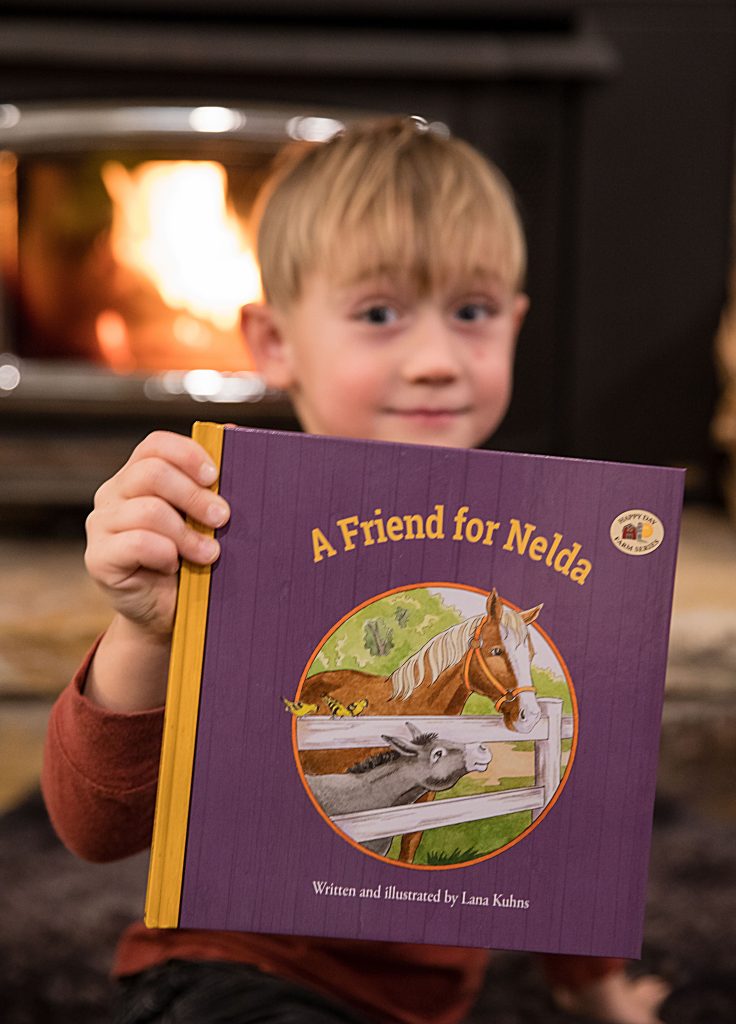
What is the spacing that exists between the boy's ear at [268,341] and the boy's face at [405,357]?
3 cm

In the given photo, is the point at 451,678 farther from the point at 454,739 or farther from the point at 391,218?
the point at 391,218

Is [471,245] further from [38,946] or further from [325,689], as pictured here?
[38,946]

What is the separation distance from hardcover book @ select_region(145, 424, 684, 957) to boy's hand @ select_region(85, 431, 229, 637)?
0.01 meters

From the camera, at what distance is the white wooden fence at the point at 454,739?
0.52m

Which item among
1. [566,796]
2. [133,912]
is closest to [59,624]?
[133,912]

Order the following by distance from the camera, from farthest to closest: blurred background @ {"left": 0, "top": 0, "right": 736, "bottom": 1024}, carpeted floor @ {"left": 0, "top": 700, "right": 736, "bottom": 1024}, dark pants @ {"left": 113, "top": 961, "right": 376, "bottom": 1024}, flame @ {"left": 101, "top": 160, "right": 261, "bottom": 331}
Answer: flame @ {"left": 101, "top": 160, "right": 261, "bottom": 331} < blurred background @ {"left": 0, "top": 0, "right": 736, "bottom": 1024} < carpeted floor @ {"left": 0, "top": 700, "right": 736, "bottom": 1024} < dark pants @ {"left": 113, "top": 961, "right": 376, "bottom": 1024}

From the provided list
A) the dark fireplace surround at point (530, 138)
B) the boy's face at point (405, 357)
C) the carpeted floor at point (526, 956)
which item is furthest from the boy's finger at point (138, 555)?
the dark fireplace surround at point (530, 138)

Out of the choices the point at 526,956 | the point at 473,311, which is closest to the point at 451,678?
the point at 473,311

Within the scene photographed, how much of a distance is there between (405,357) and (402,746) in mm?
297

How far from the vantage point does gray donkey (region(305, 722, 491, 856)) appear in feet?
1.70

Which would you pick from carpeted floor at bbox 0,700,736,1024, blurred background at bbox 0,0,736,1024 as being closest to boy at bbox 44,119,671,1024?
carpeted floor at bbox 0,700,736,1024

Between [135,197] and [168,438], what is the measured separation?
2.92 ft

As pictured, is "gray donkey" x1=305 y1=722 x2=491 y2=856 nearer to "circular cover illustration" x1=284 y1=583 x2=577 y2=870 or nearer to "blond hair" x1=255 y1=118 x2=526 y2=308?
"circular cover illustration" x1=284 y1=583 x2=577 y2=870

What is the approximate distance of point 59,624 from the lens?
1.15 meters
